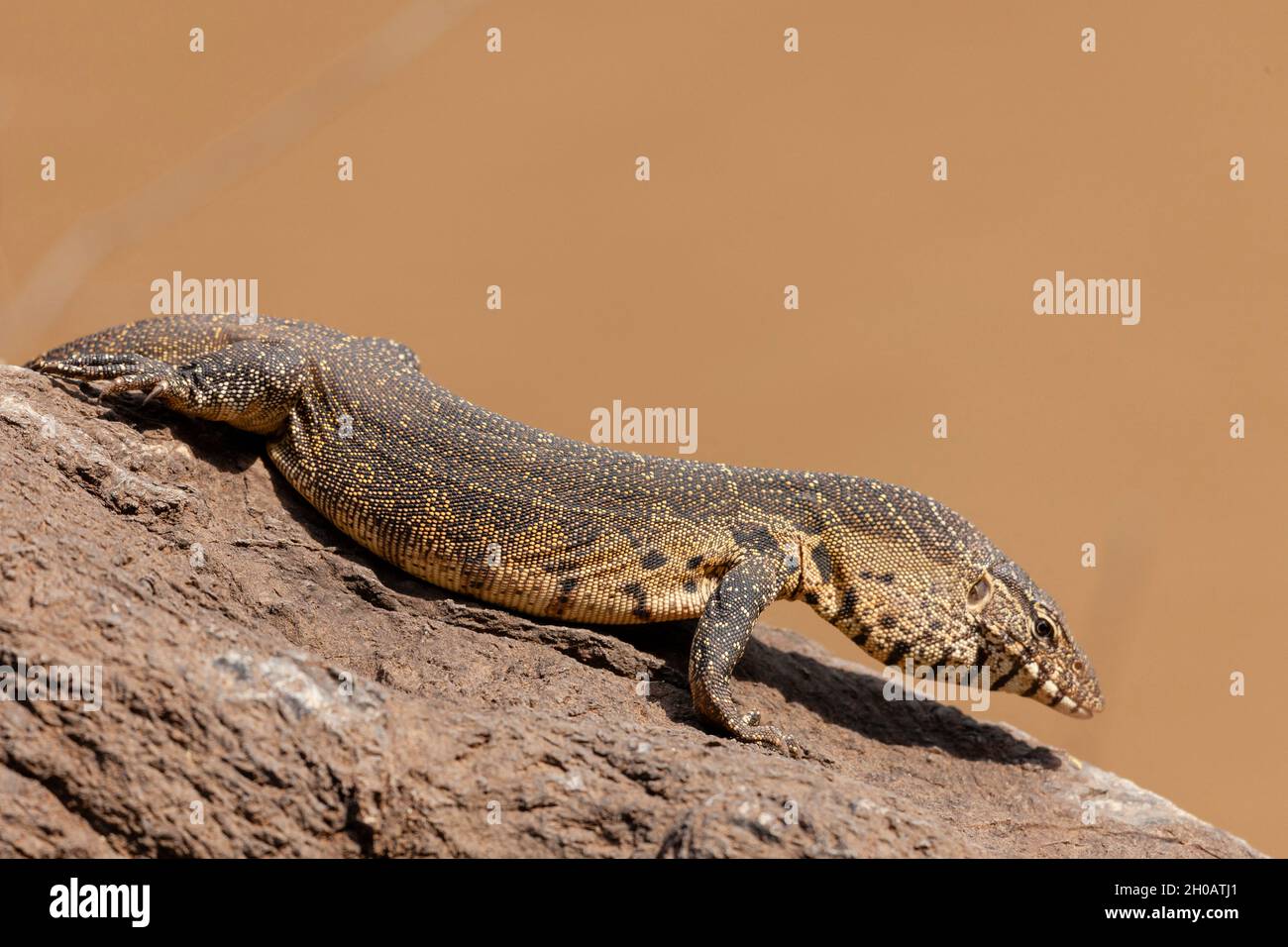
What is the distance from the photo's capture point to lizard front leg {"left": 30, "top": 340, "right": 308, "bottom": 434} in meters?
10.8

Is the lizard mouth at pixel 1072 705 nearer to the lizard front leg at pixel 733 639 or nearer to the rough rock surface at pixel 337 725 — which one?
the rough rock surface at pixel 337 725

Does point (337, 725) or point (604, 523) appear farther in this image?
point (604, 523)

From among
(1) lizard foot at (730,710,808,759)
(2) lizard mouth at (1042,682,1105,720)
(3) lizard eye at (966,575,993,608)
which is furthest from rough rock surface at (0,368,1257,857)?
(3) lizard eye at (966,575,993,608)

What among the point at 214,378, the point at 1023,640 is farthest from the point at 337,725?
the point at 1023,640

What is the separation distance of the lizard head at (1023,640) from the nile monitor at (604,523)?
0.06ft

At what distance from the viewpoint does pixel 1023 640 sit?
11164mm

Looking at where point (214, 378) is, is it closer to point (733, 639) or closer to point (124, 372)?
point (124, 372)

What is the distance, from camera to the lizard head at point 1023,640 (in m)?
11.1

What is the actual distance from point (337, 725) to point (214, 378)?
435cm

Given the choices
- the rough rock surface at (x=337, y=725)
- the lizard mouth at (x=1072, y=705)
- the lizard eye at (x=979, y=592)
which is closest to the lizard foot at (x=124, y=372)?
the rough rock surface at (x=337, y=725)

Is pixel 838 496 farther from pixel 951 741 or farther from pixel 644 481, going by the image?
pixel 951 741

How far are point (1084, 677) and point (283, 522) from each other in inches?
282

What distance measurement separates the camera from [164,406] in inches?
442
